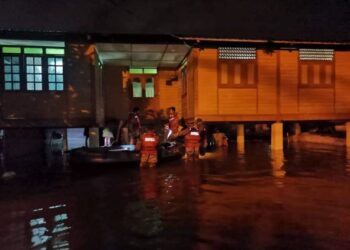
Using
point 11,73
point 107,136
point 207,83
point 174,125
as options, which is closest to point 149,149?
point 174,125

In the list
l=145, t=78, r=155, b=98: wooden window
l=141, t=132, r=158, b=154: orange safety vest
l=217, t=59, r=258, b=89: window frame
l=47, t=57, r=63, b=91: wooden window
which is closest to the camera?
l=141, t=132, r=158, b=154: orange safety vest

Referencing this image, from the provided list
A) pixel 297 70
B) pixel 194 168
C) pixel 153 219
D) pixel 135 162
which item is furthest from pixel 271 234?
pixel 297 70

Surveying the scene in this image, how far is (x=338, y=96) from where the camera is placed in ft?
60.5

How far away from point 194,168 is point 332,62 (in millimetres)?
9681

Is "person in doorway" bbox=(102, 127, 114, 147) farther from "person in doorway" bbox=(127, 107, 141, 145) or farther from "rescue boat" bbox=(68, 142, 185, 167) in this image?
"rescue boat" bbox=(68, 142, 185, 167)

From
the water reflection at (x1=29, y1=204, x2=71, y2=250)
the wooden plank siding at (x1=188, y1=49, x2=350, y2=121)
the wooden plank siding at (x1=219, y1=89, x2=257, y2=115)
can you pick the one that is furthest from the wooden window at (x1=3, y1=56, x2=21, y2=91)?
the water reflection at (x1=29, y1=204, x2=71, y2=250)

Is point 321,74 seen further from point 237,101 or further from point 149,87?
point 149,87

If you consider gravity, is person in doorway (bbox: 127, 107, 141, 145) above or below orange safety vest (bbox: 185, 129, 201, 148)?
above

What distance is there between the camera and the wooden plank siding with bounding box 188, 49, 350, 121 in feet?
56.7

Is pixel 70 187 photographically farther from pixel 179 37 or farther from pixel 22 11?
pixel 22 11

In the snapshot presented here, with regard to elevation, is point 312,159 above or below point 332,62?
below

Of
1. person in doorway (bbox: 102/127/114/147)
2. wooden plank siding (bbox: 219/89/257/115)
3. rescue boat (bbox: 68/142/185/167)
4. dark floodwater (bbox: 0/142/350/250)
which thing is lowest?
dark floodwater (bbox: 0/142/350/250)

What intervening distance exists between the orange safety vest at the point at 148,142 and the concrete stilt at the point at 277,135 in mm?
7765

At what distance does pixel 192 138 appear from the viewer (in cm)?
1515
